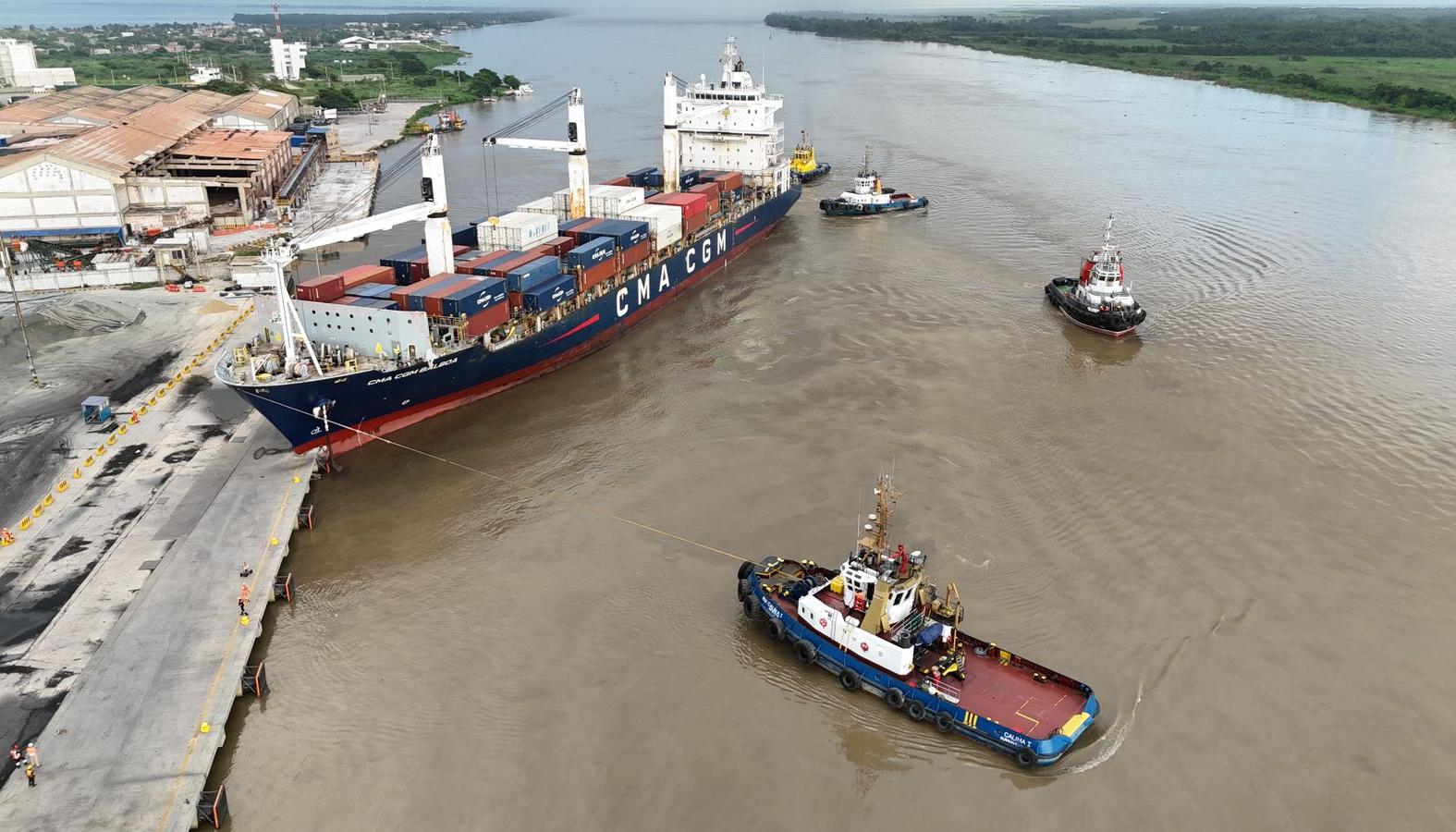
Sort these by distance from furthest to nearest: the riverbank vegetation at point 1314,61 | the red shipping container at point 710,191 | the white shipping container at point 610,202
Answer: the riverbank vegetation at point 1314,61
the red shipping container at point 710,191
the white shipping container at point 610,202

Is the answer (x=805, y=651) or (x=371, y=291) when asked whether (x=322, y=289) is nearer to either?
(x=371, y=291)

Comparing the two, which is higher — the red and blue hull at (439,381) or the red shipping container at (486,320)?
the red shipping container at (486,320)

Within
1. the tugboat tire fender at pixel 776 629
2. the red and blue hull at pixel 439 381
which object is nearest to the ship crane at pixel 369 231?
the red and blue hull at pixel 439 381

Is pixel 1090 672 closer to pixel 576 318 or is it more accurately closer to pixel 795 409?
pixel 795 409

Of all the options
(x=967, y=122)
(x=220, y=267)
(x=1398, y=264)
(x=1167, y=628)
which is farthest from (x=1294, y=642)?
(x=967, y=122)

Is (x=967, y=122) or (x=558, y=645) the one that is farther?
(x=967, y=122)

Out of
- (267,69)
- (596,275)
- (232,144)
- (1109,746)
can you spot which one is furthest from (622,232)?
(267,69)

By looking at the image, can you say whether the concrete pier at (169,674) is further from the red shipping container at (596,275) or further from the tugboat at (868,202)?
the tugboat at (868,202)
